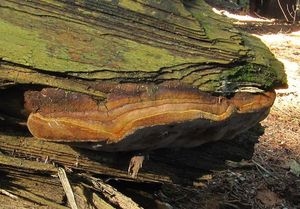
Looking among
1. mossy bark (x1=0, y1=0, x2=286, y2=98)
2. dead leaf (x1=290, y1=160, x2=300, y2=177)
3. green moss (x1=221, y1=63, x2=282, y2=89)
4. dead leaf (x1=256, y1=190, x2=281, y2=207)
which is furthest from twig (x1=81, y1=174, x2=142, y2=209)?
dead leaf (x1=290, y1=160, x2=300, y2=177)

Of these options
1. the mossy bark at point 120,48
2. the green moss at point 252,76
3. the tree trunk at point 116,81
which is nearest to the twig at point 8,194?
the tree trunk at point 116,81

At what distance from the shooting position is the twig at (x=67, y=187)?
230 cm

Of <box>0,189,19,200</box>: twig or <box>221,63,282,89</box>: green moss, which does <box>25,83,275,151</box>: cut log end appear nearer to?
<box>221,63,282,89</box>: green moss

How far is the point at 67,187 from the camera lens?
232cm

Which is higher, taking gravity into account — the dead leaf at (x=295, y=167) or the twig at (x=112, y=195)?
the twig at (x=112, y=195)

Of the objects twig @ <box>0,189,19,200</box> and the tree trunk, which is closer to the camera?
the tree trunk

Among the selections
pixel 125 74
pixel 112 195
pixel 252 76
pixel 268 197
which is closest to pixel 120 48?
pixel 125 74

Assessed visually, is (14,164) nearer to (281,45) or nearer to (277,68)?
(277,68)

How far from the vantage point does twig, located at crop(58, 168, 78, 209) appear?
2297mm

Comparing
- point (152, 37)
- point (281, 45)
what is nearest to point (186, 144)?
point (152, 37)

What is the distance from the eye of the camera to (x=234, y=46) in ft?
7.97

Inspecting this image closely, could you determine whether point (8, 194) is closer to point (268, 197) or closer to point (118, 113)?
point (118, 113)

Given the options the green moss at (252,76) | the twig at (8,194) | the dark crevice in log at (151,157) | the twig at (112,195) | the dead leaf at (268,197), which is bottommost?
the dead leaf at (268,197)

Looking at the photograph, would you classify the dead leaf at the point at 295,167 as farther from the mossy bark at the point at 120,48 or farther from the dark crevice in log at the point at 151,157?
the mossy bark at the point at 120,48
